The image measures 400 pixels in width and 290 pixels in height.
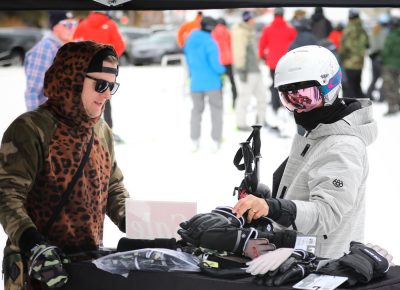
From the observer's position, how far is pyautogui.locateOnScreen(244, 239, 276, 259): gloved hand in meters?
2.53

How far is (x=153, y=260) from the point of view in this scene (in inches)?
101

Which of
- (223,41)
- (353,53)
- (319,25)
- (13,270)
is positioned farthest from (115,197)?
(353,53)

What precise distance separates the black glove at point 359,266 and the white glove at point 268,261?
0.11m

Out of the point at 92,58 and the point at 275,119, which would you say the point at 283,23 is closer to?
the point at 275,119

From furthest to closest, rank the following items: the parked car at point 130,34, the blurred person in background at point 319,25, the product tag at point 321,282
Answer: the parked car at point 130,34 < the blurred person in background at point 319,25 < the product tag at point 321,282

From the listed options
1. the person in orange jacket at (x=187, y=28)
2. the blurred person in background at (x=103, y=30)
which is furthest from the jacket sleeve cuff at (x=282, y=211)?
the person in orange jacket at (x=187, y=28)

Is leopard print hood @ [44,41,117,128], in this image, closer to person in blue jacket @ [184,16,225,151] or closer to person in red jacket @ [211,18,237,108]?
Answer: person in blue jacket @ [184,16,225,151]

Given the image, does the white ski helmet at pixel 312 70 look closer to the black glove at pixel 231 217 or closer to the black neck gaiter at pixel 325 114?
the black neck gaiter at pixel 325 114

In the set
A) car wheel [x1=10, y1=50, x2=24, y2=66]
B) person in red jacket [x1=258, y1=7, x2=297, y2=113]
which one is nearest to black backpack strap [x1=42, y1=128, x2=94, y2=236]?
person in red jacket [x1=258, y1=7, x2=297, y2=113]

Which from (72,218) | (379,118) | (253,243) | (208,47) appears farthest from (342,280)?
(379,118)

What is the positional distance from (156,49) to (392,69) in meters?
12.7

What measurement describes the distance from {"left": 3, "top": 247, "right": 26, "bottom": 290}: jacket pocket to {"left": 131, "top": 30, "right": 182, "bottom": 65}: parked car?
77.5 ft

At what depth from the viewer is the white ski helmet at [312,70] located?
9.29 feet

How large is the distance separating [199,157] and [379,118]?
5.37m
